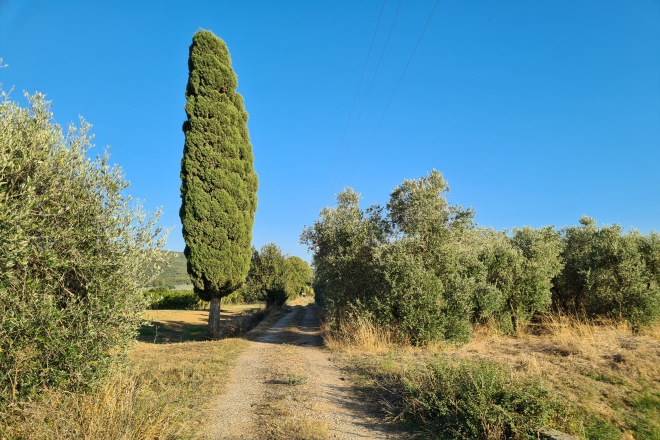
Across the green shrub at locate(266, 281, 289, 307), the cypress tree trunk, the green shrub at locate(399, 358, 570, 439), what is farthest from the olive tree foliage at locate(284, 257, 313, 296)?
the green shrub at locate(399, 358, 570, 439)

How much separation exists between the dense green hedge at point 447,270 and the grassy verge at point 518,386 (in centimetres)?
111

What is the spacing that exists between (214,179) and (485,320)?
46.5ft

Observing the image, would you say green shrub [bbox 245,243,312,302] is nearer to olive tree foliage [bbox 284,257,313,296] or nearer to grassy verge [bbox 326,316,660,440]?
olive tree foliage [bbox 284,257,313,296]

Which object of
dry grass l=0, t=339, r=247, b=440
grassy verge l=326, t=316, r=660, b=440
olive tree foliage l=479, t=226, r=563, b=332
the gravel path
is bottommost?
the gravel path

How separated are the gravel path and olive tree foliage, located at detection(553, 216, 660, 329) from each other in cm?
1389

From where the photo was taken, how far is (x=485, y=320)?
586 inches

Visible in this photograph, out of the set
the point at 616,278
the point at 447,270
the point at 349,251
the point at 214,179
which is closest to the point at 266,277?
the point at 214,179

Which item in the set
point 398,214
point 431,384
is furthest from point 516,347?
point 431,384

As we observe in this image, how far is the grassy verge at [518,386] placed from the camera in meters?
4.72

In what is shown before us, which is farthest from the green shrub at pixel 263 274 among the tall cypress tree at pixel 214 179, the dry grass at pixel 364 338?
the dry grass at pixel 364 338

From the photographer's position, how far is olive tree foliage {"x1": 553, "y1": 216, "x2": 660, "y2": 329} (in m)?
14.0

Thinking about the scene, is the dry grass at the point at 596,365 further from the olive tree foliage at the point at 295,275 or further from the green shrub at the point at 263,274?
the olive tree foliage at the point at 295,275

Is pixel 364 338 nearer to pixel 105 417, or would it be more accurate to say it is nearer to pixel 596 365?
pixel 596 365

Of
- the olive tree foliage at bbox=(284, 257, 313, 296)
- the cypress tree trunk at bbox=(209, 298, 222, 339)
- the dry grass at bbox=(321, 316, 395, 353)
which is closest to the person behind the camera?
the dry grass at bbox=(321, 316, 395, 353)
